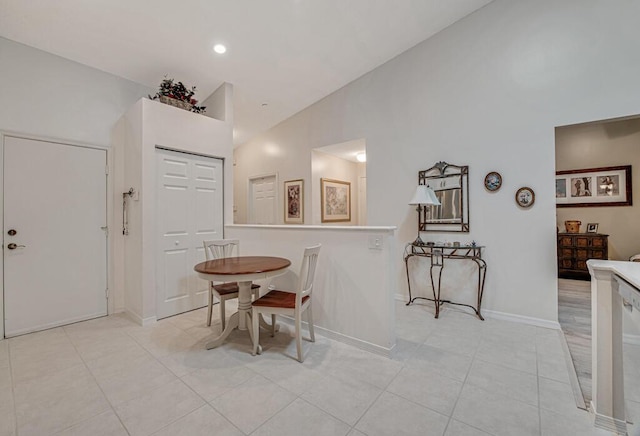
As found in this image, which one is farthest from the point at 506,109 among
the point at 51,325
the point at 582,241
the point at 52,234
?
the point at 51,325

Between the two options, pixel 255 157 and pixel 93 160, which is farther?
pixel 255 157

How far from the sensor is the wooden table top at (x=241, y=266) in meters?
2.32

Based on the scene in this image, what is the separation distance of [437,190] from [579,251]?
11.8 ft

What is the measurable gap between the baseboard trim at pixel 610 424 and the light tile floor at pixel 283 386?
48 millimetres

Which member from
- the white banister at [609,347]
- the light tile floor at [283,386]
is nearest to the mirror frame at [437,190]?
the light tile floor at [283,386]

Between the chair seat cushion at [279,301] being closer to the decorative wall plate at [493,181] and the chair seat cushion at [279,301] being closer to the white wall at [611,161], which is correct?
the decorative wall plate at [493,181]

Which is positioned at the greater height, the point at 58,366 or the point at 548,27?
the point at 548,27

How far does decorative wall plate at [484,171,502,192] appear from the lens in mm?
3268

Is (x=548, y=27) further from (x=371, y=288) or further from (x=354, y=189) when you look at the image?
(x=354, y=189)

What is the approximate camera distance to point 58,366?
226 centimetres

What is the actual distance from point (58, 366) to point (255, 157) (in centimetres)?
438

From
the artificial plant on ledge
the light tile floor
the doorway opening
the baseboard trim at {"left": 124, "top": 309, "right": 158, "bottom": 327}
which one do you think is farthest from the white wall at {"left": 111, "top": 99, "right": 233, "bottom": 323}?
the doorway opening

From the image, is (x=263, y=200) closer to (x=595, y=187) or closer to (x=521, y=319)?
(x=521, y=319)

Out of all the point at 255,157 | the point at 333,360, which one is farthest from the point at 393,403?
the point at 255,157
